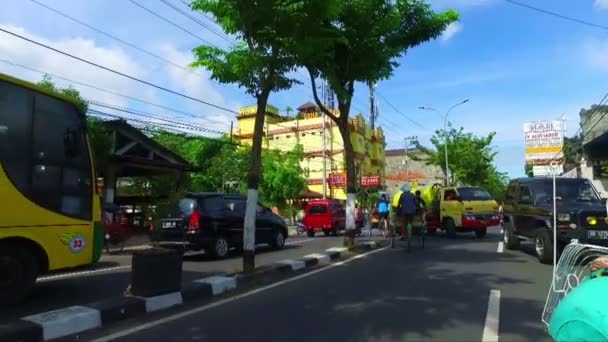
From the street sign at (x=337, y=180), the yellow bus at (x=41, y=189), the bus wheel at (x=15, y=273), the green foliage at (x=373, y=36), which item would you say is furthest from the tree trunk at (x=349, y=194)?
the street sign at (x=337, y=180)

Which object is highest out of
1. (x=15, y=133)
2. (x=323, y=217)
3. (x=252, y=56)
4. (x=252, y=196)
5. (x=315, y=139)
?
(x=315, y=139)

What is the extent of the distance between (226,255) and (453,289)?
7.25 metres

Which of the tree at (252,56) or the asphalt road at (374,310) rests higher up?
the tree at (252,56)

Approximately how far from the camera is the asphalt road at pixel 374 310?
5.93 meters

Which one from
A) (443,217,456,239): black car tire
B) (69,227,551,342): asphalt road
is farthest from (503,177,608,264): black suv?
(443,217,456,239): black car tire

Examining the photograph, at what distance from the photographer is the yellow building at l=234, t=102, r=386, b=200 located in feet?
166

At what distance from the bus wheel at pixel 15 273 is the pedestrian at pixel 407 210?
10168 millimetres

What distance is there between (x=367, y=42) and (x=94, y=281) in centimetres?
996

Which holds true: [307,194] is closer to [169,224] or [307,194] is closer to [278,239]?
[278,239]

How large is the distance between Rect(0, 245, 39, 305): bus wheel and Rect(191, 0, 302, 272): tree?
153 inches

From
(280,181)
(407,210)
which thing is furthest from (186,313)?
(280,181)

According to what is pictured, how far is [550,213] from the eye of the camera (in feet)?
40.3

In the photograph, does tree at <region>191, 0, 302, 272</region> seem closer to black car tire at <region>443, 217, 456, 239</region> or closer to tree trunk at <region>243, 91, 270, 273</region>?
tree trunk at <region>243, 91, 270, 273</region>

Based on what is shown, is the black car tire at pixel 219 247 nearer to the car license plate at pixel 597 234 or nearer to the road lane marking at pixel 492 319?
the road lane marking at pixel 492 319
